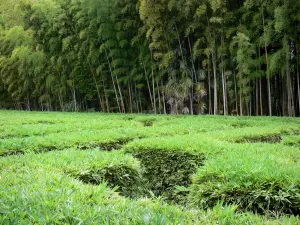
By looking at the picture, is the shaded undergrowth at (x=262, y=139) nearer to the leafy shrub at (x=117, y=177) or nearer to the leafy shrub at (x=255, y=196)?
the leafy shrub at (x=117, y=177)

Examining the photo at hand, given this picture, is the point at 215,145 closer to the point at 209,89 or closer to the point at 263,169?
the point at 263,169

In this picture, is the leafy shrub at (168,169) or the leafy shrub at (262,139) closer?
the leafy shrub at (168,169)

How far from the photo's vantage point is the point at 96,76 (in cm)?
1922

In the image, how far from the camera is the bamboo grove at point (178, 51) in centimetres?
1051

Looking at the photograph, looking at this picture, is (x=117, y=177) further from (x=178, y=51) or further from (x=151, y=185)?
(x=178, y=51)

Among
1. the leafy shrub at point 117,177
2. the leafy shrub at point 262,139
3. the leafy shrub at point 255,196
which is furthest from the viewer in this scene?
the leafy shrub at point 262,139

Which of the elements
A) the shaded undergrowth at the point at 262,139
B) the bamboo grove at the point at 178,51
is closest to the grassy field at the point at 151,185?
the shaded undergrowth at the point at 262,139

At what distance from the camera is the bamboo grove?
34.5ft

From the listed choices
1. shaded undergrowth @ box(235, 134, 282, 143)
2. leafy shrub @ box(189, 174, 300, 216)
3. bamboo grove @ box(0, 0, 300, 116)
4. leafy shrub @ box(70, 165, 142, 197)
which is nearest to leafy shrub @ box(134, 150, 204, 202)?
leafy shrub @ box(70, 165, 142, 197)

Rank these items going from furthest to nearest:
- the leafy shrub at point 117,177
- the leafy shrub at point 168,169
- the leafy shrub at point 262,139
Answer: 1. the leafy shrub at point 262,139
2. the leafy shrub at point 168,169
3. the leafy shrub at point 117,177

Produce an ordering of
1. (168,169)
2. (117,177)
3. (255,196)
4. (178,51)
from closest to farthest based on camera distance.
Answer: (255,196)
(117,177)
(168,169)
(178,51)

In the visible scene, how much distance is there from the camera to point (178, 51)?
1466cm

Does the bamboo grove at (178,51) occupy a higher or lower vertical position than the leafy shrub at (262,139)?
higher

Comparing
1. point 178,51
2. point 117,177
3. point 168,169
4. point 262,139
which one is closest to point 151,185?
point 168,169
